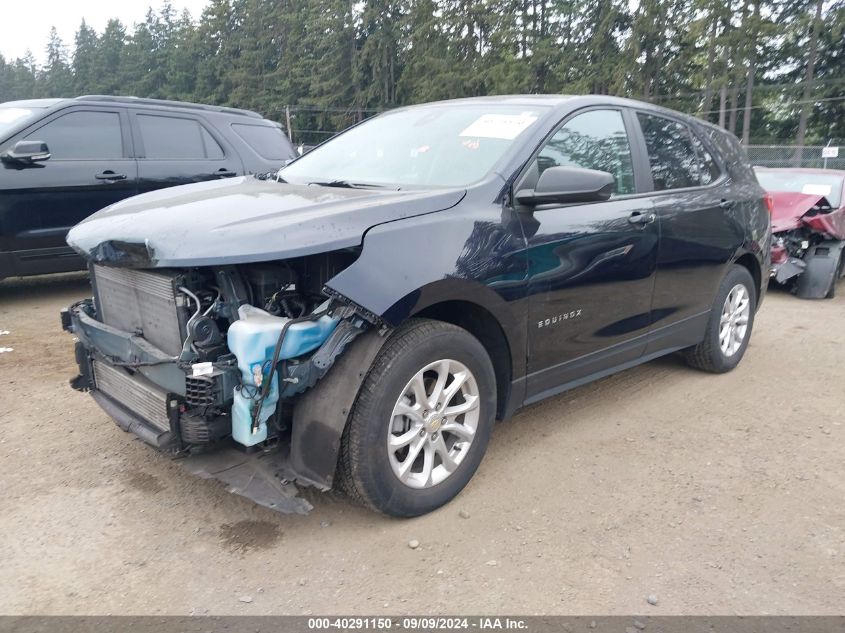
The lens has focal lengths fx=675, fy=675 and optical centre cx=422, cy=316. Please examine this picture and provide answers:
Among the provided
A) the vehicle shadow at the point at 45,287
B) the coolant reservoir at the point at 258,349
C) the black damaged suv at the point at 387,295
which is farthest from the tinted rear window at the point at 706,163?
the vehicle shadow at the point at 45,287

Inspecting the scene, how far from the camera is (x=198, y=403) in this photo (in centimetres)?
250

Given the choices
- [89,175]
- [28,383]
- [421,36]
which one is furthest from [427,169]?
[421,36]

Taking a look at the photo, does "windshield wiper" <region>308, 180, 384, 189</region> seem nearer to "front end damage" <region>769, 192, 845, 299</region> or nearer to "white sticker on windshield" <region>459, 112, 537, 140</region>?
"white sticker on windshield" <region>459, 112, 537, 140</region>

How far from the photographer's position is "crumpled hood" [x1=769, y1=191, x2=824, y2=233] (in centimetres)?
799

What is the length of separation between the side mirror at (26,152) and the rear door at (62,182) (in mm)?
88

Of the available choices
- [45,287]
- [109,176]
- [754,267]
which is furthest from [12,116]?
[754,267]

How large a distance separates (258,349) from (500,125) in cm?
180

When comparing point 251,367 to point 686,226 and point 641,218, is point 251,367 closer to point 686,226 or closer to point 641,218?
point 641,218

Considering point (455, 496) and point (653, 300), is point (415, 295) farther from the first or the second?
point (653, 300)

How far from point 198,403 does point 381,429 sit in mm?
704

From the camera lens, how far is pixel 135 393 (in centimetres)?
292
